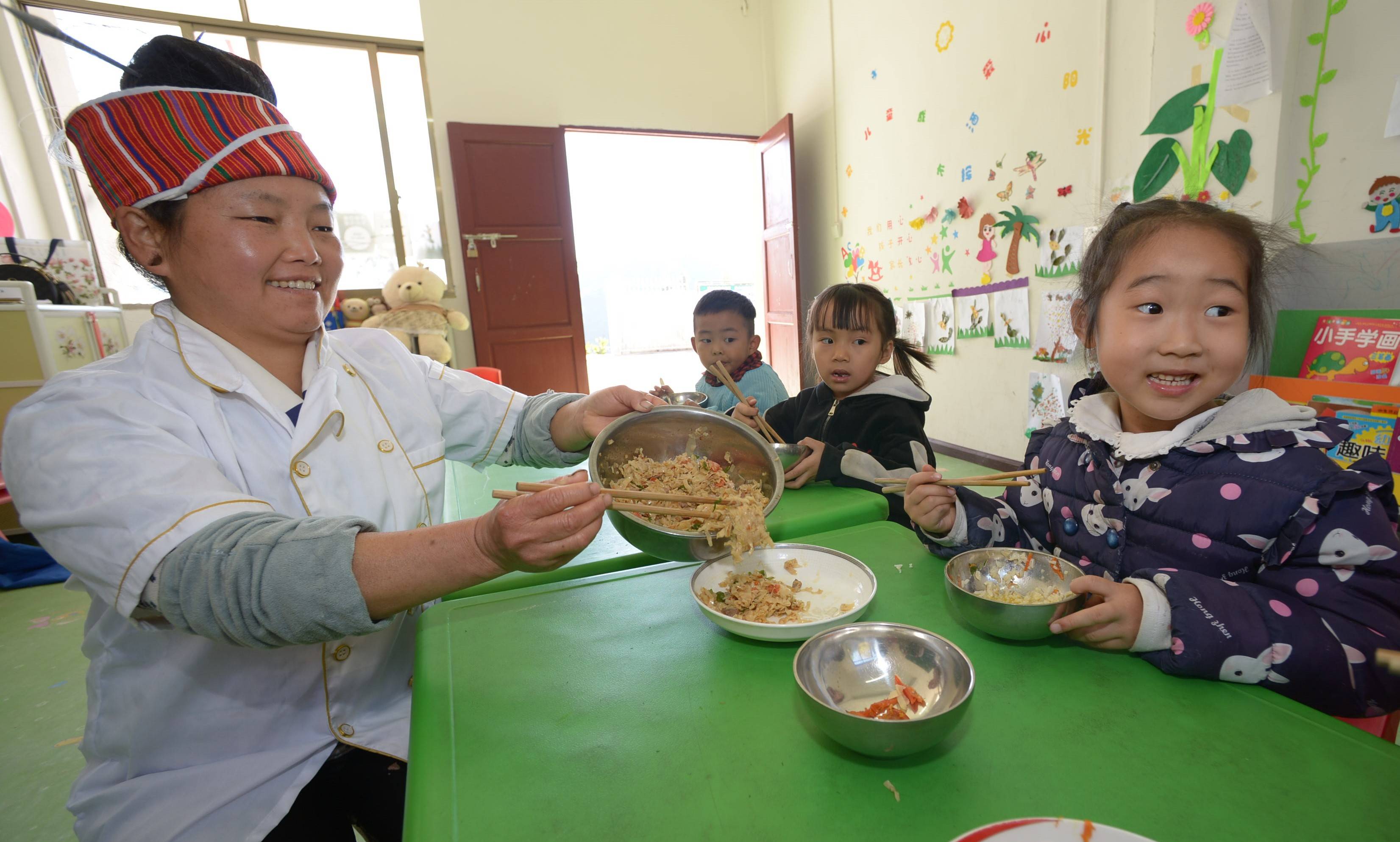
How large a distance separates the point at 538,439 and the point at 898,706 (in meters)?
1.27

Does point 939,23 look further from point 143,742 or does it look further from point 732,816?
point 143,742

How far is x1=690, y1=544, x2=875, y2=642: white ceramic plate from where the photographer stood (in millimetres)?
977

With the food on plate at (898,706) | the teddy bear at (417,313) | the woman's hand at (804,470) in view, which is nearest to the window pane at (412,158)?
the teddy bear at (417,313)

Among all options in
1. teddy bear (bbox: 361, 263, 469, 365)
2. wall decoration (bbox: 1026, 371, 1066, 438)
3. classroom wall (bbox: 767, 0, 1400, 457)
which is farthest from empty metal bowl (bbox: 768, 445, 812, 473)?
teddy bear (bbox: 361, 263, 469, 365)

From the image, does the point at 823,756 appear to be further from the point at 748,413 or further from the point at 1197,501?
the point at 748,413

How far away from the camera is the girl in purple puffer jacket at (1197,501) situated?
89 centimetres

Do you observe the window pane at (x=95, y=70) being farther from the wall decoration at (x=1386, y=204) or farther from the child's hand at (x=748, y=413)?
the wall decoration at (x=1386, y=204)

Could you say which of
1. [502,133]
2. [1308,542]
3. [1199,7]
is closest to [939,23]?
[1199,7]

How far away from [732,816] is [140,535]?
36.8 inches

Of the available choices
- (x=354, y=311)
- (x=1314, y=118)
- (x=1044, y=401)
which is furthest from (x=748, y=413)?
(x=354, y=311)

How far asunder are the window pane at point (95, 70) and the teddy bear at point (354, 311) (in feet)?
4.47

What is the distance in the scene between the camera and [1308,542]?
38.1 inches

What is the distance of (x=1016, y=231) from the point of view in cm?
397

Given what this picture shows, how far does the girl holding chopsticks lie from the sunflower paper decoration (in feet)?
6.72
